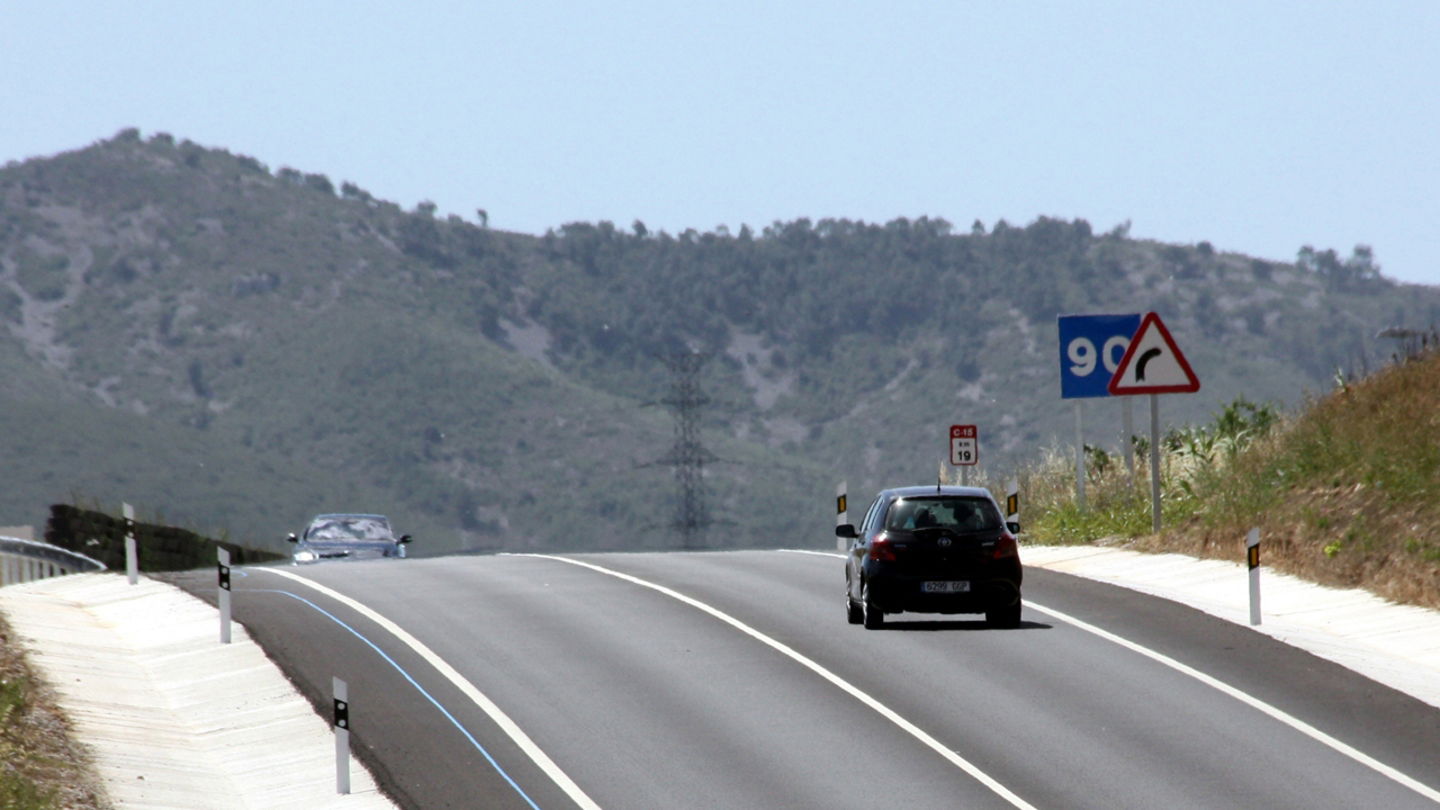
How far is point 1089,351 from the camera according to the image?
3084 centimetres

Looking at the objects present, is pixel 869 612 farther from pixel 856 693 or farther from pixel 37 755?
pixel 37 755

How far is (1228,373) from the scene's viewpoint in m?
166

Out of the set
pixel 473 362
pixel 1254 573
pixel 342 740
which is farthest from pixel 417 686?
pixel 473 362

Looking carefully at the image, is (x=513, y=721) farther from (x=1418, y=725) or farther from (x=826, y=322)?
(x=826, y=322)

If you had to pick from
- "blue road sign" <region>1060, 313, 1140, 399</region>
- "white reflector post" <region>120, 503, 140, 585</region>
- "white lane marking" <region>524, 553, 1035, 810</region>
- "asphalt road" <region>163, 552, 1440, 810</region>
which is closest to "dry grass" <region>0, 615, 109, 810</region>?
"asphalt road" <region>163, 552, 1440, 810</region>

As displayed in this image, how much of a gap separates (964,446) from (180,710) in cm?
1927

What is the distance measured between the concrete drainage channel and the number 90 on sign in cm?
1405

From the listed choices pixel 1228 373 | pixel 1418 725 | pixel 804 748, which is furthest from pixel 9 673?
pixel 1228 373

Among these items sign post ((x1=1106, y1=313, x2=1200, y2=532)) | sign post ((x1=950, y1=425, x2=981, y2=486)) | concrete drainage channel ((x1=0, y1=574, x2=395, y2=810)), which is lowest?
concrete drainage channel ((x1=0, y1=574, x2=395, y2=810))

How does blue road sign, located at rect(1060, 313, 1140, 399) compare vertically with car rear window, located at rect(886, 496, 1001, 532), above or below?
above

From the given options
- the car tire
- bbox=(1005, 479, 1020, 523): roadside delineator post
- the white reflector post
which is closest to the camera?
the car tire

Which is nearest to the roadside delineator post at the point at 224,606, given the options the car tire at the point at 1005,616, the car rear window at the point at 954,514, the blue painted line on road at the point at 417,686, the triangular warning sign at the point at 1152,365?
the blue painted line on road at the point at 417,686

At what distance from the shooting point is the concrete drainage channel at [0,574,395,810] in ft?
47.4

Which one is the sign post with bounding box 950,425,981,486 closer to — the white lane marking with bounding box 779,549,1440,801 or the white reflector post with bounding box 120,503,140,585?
the white lane marking with bounding box 779,549,1440,801
